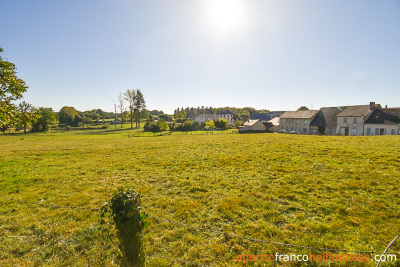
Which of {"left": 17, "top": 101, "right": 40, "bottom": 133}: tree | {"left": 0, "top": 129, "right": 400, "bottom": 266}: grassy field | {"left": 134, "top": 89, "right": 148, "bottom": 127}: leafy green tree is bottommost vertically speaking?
{"left": 0, "top": 129, "right": 400, "bottom": 266}: grassy field

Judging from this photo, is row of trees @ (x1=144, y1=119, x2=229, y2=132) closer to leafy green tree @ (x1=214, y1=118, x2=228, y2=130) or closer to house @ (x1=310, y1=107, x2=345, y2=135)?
leafy green tree @ (x1=214, y1=118, x2=228, y2=130)

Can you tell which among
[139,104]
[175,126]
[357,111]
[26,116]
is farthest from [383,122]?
[139,104]

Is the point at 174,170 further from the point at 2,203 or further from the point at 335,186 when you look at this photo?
the point at 335,186

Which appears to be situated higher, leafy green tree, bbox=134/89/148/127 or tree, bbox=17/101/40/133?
leafy green tree, bbox=134/89/148/127

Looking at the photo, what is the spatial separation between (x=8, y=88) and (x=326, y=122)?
212 feet

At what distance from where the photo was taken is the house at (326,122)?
50334 millimetres

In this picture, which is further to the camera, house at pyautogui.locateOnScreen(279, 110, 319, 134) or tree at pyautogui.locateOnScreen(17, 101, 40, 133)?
house at pyautogui.locateOnScreen(279, 110, 319, 134)

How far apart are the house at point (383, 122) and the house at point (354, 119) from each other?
0.89 meters

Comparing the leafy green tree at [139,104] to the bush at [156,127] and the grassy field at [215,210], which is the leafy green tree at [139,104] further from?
the grassy field at [215,210]

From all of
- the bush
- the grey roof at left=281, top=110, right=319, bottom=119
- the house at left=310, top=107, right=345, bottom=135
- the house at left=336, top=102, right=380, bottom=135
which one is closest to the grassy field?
the house at left=336, top=102, right=380, bottom=135

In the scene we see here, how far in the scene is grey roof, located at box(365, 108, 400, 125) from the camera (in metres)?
38.0

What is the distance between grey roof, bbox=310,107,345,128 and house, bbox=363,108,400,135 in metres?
9.13

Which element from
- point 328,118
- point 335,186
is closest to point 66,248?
point 335,186

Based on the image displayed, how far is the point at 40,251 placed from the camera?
181 inches
